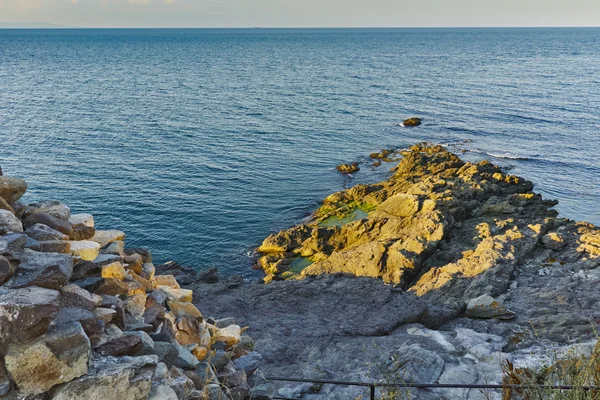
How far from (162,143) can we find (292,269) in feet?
107

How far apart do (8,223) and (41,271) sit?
1420 millimetres

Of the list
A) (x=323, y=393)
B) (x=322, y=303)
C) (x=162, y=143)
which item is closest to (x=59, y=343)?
(x=323, y=393)

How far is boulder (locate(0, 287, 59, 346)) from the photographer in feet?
20.4

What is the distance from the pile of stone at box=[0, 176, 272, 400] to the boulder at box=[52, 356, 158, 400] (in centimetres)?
1

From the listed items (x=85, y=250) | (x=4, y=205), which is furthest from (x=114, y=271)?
(x=4, y=205)

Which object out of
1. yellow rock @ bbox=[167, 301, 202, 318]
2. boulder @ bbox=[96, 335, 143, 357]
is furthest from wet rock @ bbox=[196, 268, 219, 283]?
boulder @ bbox=[96, 335, 143, 357]

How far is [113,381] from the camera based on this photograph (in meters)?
6.71

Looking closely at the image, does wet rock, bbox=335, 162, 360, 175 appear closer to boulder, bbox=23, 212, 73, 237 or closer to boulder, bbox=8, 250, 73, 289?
boulder, bbox=23, 212, 73, 237

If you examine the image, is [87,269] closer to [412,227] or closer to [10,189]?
[10,189]

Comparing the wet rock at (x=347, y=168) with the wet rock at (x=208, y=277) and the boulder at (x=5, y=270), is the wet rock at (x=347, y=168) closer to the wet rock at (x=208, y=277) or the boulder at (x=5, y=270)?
the wet rock at (x=208, y=277)

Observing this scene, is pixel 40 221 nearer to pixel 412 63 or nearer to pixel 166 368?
pixel 166 368

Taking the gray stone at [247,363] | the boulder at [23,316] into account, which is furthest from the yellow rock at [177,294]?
the boulder at [23,316]

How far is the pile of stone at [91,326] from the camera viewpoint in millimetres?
6379

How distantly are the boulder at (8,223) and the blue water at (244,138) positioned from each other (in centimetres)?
2648
